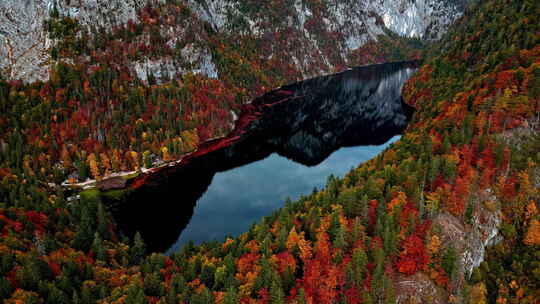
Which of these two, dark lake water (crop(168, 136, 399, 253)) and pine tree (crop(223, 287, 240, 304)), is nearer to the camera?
pine tree (crop(223, 287, 240, 304))

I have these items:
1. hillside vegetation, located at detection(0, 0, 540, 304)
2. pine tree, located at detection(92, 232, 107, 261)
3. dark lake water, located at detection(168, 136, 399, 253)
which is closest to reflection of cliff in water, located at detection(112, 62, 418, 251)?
dark lake water, located at detection(168, 136, 399, 253)

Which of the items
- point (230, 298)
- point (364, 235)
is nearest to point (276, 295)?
point (230, 298)

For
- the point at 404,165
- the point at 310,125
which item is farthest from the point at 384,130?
the point at 404,165

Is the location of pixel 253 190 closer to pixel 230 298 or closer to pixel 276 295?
pixel 276 295

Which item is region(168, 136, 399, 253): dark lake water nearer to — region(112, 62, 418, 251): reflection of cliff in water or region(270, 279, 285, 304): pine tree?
region(112, 62, 418, 251): reflection of cliff in water

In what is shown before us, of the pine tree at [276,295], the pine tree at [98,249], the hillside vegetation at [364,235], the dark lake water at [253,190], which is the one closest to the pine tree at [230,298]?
the hillside vegetation at [364,235]

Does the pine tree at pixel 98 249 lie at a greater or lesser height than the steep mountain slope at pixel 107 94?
lesser

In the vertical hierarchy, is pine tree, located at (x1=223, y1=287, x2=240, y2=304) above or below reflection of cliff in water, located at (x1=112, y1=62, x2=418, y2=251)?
below

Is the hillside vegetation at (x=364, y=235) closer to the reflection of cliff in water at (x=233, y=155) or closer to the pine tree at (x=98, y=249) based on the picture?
the pine tree at (x=98, y=249)

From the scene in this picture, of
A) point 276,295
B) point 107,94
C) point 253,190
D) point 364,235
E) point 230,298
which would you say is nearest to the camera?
point 230,298
